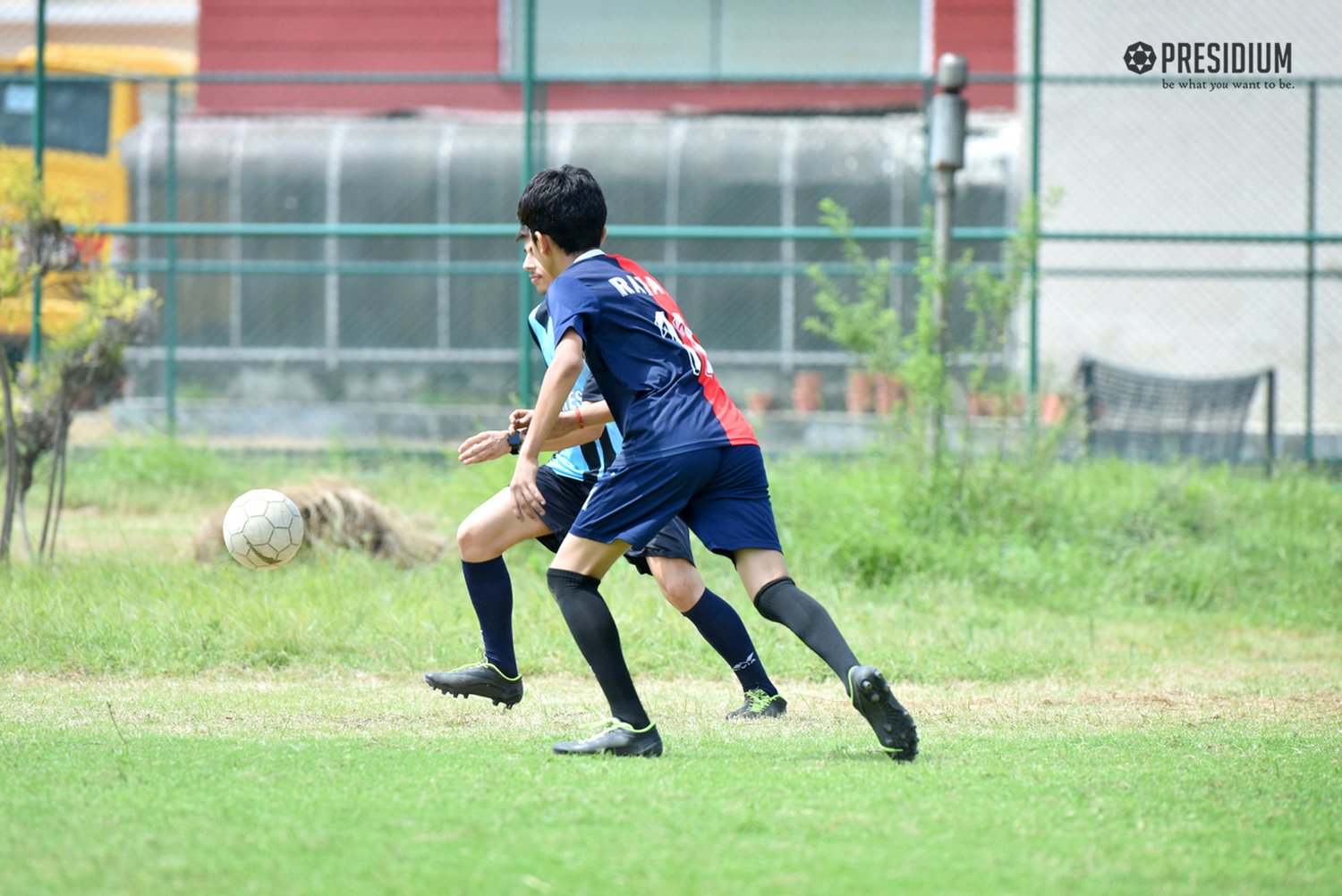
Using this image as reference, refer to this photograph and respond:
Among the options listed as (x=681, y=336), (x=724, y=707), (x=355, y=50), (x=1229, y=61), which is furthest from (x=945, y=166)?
(x=355, y=50)

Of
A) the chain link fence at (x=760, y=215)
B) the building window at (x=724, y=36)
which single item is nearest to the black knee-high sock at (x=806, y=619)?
the chain link fence at (x=760, y=215)

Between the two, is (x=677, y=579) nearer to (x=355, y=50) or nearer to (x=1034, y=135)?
(x=1034, y=135)

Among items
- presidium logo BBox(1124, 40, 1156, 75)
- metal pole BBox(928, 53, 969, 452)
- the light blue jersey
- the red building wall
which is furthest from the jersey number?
the red building wall

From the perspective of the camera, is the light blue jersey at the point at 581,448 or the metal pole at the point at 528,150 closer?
the light blue jersey at the point at 581,448

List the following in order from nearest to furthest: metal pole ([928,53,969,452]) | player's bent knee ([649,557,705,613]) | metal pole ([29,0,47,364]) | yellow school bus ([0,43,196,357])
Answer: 1. player's bent knee ([649,557,705,613])
2. metal pole ([928,53,969,452])
3. metal pole ([29,0,47,364])
4. yellow school bus ([0,43,196,357])

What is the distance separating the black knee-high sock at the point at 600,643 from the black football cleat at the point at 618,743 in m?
0.03

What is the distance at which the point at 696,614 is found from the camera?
5.03m

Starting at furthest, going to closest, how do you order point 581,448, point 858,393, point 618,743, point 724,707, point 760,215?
point 760,215 → point 858,393 → point 724,707 → point 581,448 → point 618,743

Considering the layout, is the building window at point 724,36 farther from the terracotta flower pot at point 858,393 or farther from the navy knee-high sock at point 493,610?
the navy knee-high sock at point 493,610

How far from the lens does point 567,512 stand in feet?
16.2

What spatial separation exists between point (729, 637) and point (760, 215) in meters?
10.8

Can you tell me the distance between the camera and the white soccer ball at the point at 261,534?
540 cm

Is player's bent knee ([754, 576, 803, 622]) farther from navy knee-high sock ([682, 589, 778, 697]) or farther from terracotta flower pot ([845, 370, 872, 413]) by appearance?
terracotta flower pot ([845, 370, 872, 413])

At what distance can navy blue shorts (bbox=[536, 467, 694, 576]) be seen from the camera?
491 centimetres
